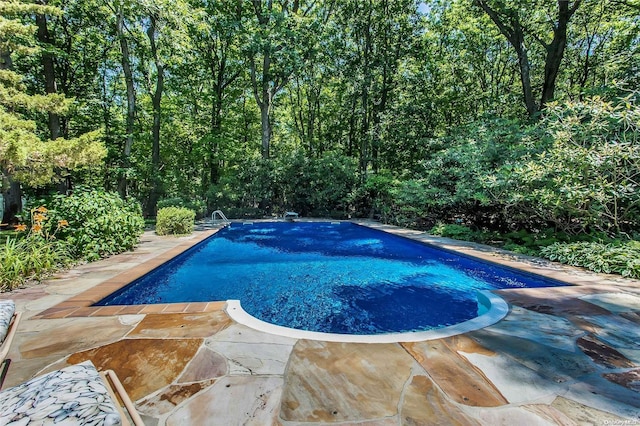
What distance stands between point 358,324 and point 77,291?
11.2 feet

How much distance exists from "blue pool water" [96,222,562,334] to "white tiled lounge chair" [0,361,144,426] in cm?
240

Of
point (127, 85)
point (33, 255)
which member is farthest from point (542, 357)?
point (127, 85)

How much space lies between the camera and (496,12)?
9680 mm

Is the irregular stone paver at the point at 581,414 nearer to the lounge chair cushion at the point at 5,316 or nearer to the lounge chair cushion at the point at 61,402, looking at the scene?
the lounge chair cushion at the point at 61,402

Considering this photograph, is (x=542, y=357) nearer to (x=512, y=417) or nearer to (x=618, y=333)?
(x=512, y=417)

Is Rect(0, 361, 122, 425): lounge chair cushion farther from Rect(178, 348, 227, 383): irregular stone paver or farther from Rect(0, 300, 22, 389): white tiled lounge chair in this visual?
Rect(178, 348, 227, 383): irregular stone paver

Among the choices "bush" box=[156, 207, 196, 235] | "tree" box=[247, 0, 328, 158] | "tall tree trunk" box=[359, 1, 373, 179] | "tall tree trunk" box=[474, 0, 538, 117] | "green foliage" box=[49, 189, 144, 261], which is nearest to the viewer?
"green foliage" box=[49, 189, 144, 261]

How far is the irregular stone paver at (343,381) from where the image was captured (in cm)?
155

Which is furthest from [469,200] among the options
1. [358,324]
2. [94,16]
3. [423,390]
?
[94,16]

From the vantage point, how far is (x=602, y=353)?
2186mm

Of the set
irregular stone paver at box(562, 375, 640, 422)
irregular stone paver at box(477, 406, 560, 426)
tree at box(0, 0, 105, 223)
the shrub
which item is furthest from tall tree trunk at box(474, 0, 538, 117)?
the shrub

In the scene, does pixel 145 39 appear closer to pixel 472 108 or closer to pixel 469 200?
pixel 469 200

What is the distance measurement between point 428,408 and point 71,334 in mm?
2809

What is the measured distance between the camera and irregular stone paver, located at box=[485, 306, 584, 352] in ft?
7.75
